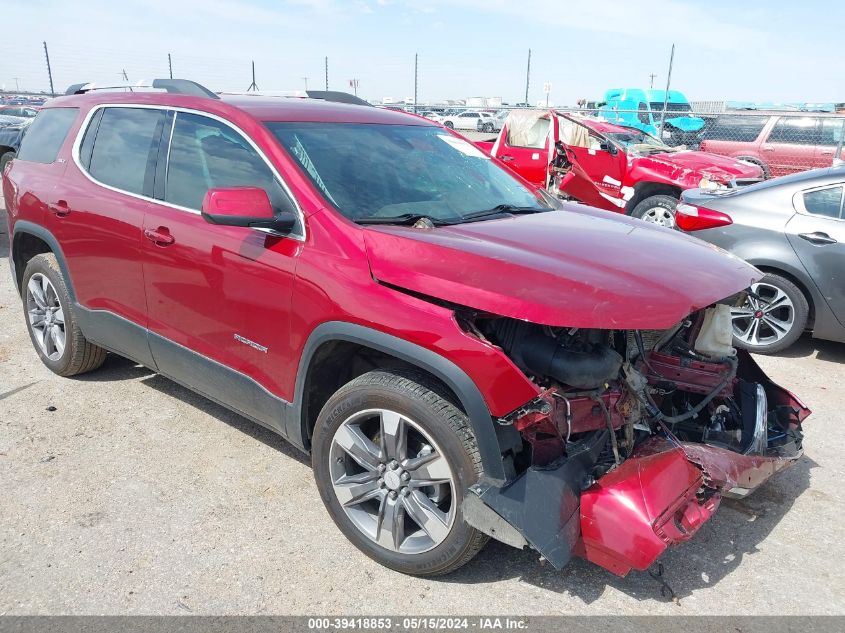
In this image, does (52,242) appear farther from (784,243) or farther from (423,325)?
(784,243)

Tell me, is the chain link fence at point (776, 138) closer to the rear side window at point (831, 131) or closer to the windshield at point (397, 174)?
the rear side window at point (831, 131)

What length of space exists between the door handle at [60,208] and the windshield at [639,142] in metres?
9.31

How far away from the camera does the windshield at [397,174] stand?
3125 mm

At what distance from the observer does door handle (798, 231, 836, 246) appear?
5180 millimetres

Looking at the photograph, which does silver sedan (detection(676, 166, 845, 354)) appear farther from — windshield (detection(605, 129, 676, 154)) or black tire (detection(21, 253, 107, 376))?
windshield (detection(605, 129, 676, 154))

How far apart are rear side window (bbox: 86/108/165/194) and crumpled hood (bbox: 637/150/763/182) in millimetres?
7861

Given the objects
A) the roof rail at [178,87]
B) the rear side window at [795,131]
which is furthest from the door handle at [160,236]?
the rear side window at [795,131]

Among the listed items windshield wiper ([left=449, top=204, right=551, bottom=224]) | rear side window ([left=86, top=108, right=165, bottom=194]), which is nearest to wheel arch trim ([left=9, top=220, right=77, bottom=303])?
rear side window ([left=86, top=108, right=165, bottom=194])

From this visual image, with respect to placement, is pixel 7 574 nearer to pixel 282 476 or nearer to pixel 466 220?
pixel 282 476

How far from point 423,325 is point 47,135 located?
3407 millimetres

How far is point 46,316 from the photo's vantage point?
15.2ft

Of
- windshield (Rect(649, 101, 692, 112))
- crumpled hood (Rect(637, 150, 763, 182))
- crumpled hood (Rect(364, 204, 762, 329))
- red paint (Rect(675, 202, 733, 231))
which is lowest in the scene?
crumpled hood (Rect(637, 150, 763, 182))

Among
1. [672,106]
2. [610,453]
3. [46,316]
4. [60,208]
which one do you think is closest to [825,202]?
[610,453]

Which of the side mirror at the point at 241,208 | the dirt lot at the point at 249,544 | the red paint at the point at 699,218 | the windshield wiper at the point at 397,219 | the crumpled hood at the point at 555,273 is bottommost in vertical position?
the dirt lot at the point at 249,544
